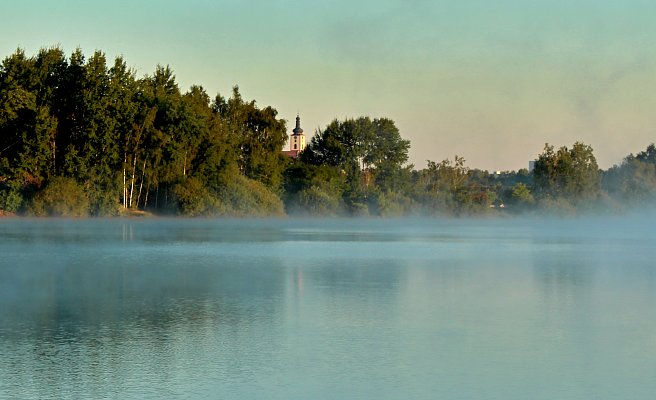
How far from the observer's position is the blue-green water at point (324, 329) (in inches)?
432

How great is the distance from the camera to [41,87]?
6962cm

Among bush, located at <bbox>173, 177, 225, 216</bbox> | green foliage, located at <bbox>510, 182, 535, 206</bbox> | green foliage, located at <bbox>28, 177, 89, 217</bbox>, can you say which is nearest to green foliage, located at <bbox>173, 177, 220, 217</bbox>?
bush, located at <bbox>173, 177, 225, 216</bbox>

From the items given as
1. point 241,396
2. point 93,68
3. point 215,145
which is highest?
point 93,68

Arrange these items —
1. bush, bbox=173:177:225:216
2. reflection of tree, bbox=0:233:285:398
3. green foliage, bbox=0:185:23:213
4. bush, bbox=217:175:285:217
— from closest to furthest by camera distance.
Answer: reflection of tree, bbox=0:233:285:398 < green foliage, bbox=0:185:23:213 < bush, bbox=173:177:225:216 < bush, bbox=217:175:285:217

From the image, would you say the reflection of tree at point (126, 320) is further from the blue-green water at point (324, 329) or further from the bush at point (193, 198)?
the bush at point (193, 198)

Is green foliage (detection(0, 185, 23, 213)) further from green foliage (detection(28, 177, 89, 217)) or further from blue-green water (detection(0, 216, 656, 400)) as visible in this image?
blue-green water (detection(0, 216, 656, 400))

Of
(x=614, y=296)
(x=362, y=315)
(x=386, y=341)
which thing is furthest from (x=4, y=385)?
(x=614, y=296)

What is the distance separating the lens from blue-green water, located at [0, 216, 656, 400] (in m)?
11.0

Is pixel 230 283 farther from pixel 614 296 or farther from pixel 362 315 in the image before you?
pixel 614 296

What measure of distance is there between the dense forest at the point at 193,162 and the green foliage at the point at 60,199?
0.09 m

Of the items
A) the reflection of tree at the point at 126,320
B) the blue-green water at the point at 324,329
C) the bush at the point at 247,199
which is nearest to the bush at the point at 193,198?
the bush at the point at 247,199

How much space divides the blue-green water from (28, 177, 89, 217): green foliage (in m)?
39.5

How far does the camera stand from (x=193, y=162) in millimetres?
80625

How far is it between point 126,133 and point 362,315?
58.5 meters
